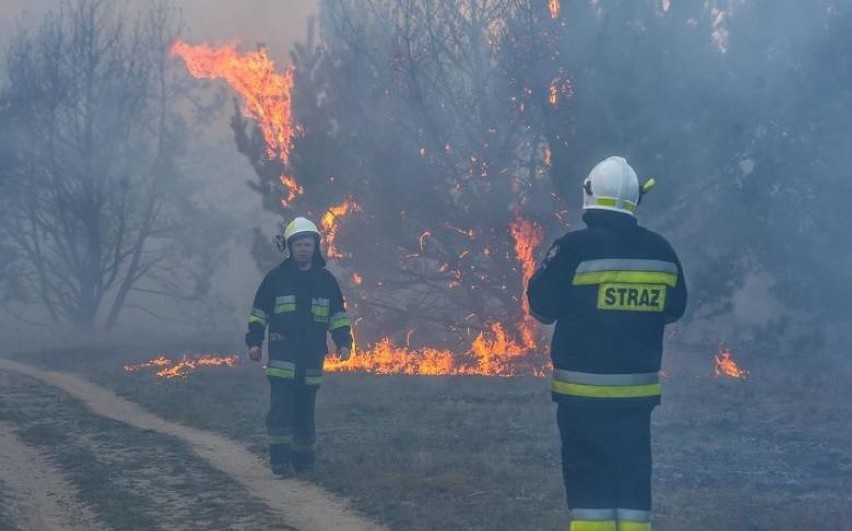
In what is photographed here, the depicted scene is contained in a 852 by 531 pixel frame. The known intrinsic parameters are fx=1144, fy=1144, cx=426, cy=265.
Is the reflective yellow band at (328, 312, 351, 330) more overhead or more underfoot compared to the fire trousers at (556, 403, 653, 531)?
more overhead

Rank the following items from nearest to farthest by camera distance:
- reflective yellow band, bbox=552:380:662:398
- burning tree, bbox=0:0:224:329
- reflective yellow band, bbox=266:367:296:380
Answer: reflective yellow band, bbox=552:380:662:398 < reflective yellow band, bbox=266:367:296:380 < burning tree, bbox=0:0:224:329

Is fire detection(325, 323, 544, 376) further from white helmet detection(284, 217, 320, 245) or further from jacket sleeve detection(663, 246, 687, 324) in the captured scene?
jacket sleeve detection(663, 246, 687, 324)

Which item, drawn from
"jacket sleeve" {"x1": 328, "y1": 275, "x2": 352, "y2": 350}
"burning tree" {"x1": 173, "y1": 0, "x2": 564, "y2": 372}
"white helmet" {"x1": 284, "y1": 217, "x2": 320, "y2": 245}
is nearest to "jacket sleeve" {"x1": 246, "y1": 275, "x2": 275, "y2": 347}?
"white helmet" {"x1": 284, "y1": 217, "x2": 320, "y2": 245}

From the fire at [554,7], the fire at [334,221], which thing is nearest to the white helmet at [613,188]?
the fire at [554,7]

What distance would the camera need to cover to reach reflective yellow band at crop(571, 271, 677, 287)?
535cm

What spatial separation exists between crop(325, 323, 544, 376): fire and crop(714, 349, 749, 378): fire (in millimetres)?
3435

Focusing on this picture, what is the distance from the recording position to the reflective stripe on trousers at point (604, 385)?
5340 mm

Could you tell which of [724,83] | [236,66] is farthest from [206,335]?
[724,83]

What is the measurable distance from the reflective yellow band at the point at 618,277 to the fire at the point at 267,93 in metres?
17.1

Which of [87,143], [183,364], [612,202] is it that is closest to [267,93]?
[183,364]

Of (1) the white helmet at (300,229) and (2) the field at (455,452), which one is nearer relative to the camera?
(2) the field at (455,452)

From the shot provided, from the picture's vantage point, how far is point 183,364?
22.1 meters

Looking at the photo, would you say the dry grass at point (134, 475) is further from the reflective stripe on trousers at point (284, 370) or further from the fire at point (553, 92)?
the fire at point (553, 92)

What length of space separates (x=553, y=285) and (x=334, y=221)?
16.7 meters
